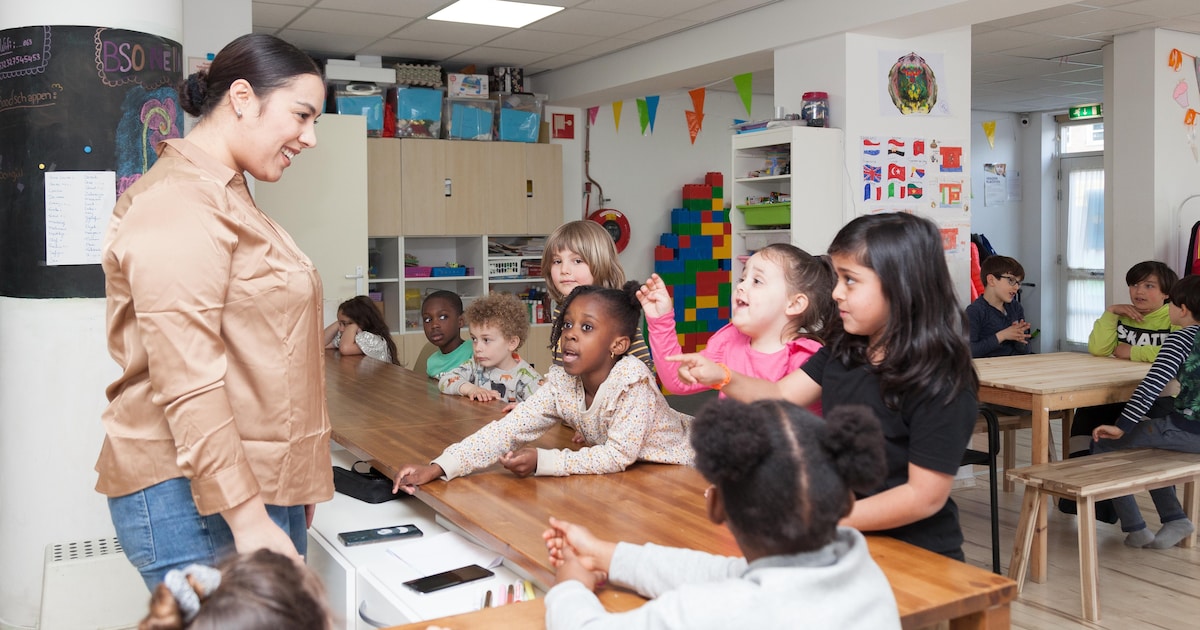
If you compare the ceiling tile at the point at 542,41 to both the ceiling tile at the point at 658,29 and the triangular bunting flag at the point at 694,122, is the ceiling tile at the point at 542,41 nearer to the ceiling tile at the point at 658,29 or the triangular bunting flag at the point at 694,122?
the ceiling tile at the point at 658,29

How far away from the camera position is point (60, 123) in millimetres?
2691

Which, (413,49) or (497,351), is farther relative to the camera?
(413,49)

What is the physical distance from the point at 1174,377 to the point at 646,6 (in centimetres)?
339

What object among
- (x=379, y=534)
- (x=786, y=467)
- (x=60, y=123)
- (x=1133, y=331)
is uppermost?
(x=60, y=123)

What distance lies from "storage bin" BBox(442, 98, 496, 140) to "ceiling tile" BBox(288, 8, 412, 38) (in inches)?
38.3

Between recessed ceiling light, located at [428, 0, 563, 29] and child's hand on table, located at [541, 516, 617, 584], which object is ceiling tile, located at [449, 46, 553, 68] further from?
child's hand on table, located at [541, 516, 617, 584]

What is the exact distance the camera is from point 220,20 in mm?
4816

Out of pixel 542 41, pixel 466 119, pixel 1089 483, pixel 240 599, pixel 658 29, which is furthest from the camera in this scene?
pixel 466 119

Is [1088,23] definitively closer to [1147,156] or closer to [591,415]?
[1147,156]

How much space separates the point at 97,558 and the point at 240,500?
5.36 ft

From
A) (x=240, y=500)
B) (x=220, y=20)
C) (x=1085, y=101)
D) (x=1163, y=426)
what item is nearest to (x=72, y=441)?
(x=240, y=500)

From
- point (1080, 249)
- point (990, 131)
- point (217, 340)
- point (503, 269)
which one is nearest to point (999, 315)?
point (503, 269)

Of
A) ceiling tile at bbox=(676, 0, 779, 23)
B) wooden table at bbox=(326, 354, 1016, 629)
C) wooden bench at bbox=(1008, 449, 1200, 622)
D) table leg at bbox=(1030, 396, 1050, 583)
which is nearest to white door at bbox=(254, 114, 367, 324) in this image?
ceiling tile at bbox=(676, 0, 779, 23)

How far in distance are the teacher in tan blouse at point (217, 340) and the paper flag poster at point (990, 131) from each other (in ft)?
31.2
